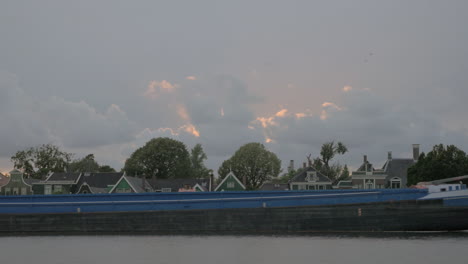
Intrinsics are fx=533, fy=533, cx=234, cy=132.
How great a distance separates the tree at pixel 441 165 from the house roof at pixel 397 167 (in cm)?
672

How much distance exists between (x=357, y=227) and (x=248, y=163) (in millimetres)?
67573

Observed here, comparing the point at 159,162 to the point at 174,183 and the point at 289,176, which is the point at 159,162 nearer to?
the point at 174,183

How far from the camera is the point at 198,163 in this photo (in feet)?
383

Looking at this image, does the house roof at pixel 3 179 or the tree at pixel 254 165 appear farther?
the house roof at pixel 3 179

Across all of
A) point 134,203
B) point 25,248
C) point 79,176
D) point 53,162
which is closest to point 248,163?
point 79,176

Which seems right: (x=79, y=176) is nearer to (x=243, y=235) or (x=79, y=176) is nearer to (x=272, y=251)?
(x=243, y=235)

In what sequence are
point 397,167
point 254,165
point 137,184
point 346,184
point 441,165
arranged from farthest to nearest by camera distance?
point 254,165
point 397,167
point 346,184
point 137,184
point 441,165

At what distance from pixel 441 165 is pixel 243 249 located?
47.5 meters

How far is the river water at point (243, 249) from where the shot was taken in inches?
1014

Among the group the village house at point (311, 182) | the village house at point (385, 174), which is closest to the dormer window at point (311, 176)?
the village house at point (311, 182)

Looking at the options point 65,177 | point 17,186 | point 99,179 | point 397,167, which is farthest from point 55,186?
point 397,167

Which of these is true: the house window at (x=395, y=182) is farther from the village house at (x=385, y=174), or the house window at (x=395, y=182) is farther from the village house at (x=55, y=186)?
the village house at (x=55, y=186)

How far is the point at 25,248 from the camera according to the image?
30.8 metres

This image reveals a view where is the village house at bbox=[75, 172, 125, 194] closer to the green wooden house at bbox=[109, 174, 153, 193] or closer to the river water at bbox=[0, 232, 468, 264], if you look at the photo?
the green wooden house at bbox=[109, 174, 153, 193]
